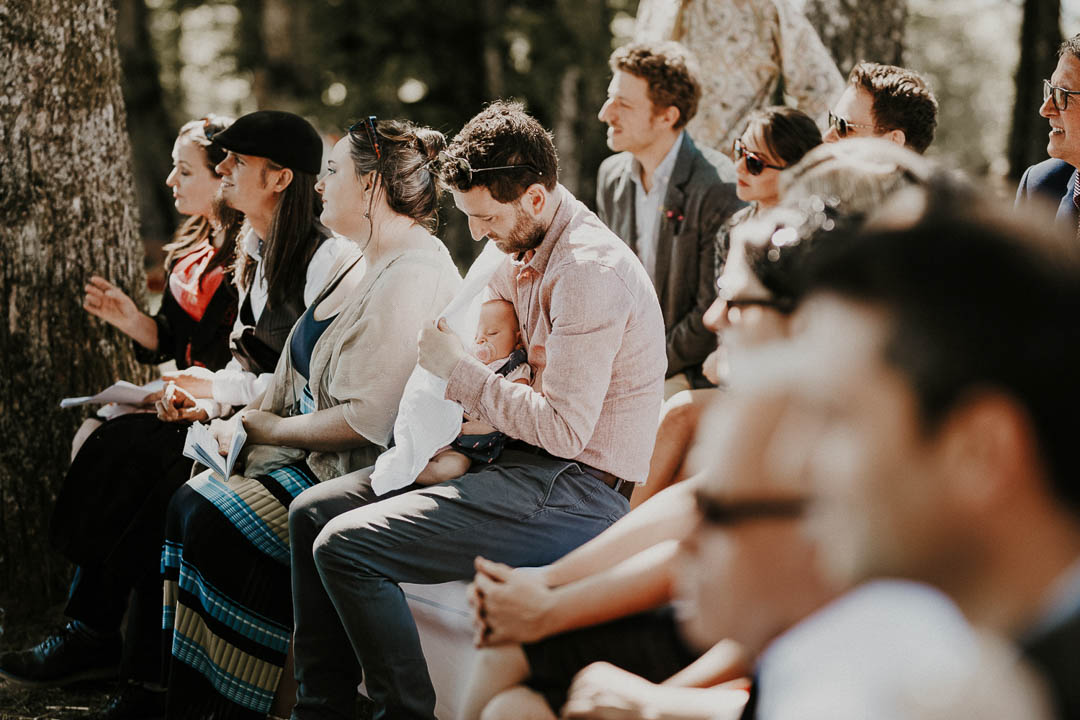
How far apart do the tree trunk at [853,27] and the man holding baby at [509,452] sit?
3672 millimetres

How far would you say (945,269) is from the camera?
1.04 meters

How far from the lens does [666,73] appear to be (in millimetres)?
4555

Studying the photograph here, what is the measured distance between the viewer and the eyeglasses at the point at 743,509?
114cm

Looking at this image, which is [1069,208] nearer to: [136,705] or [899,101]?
[899,101]

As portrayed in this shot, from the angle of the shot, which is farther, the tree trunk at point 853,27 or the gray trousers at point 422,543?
the tree trunk at point 853,27

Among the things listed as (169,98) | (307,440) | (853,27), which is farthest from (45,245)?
(169,98)

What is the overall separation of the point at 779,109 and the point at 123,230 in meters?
2.63

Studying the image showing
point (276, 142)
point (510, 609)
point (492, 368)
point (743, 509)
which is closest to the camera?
point (743, 509)

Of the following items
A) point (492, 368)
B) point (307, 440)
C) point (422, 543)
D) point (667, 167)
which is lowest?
point (422, 543)

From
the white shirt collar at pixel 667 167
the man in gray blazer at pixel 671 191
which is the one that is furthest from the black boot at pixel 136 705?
the white shirt collar at pixel 667 167

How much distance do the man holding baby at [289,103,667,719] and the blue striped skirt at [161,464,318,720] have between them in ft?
1.02

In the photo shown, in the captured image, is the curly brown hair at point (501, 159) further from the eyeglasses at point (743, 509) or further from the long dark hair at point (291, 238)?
the eyeglasses at point (743, 509)

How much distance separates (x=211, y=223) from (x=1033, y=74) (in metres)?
8.88

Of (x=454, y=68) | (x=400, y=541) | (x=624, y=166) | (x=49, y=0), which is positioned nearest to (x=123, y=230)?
(x=49, y=0)
